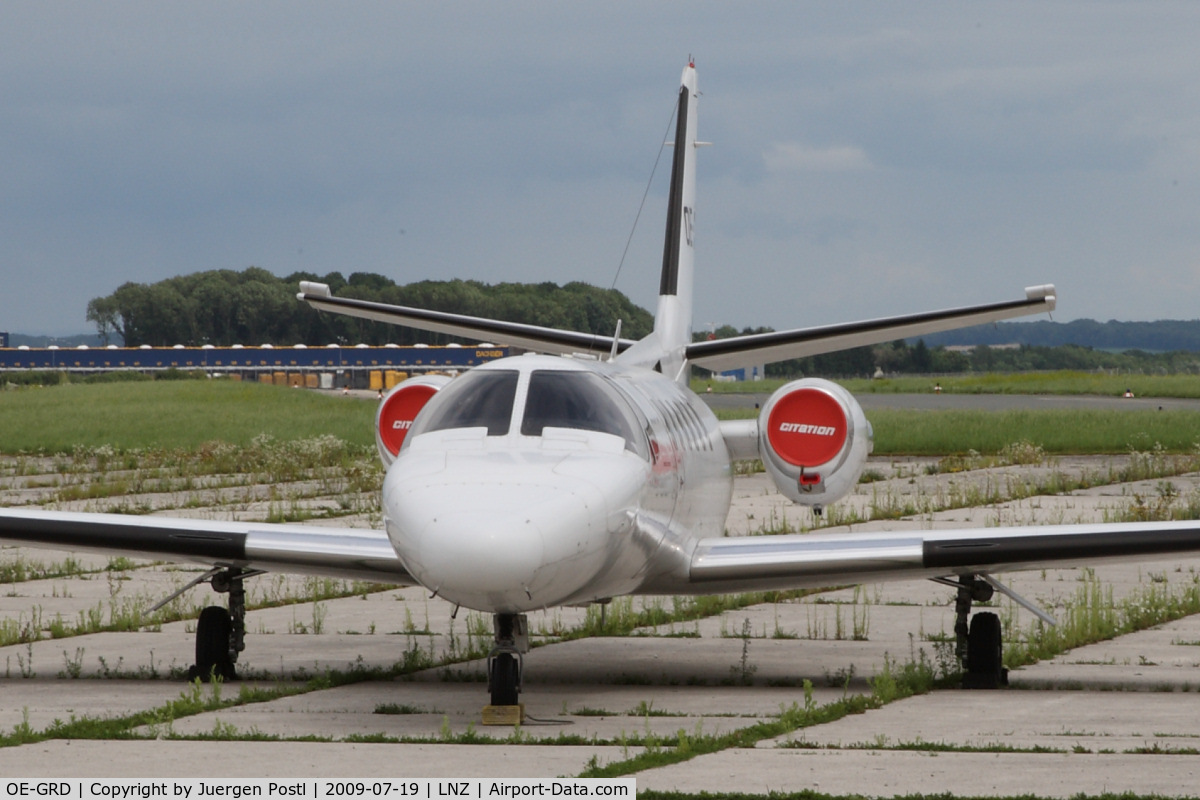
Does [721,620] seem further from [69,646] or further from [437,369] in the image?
[437,369]

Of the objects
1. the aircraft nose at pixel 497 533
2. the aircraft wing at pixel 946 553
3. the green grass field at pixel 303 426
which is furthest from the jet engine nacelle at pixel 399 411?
the green grass field at pixel 303 426

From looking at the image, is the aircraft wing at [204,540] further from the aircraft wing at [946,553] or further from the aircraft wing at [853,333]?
the aircraft wing at [853,333]

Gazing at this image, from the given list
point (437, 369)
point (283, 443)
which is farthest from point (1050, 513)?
point (437, 369)

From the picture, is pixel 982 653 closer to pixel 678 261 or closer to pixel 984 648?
pixel 984 648

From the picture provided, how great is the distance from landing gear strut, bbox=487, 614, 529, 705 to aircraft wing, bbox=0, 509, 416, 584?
1418mm

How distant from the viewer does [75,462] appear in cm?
3400

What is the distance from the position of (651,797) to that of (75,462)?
29698 millimetres

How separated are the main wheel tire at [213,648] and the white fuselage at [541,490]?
7.79 ft

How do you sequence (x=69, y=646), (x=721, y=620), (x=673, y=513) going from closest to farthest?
(x=673, y=513) → (x=69, y=646) → (x=721, y=620)

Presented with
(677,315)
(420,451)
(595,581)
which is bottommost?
(595,581)

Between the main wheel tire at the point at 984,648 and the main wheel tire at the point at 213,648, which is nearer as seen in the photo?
the main wheel tire at the point at 984,648

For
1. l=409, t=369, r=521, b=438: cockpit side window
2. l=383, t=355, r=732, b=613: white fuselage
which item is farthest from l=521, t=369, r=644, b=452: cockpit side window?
l=409, t=369, r=521, b=438: cockpit side window

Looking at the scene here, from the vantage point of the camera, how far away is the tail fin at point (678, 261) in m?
15.5

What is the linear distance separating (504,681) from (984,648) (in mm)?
3416
